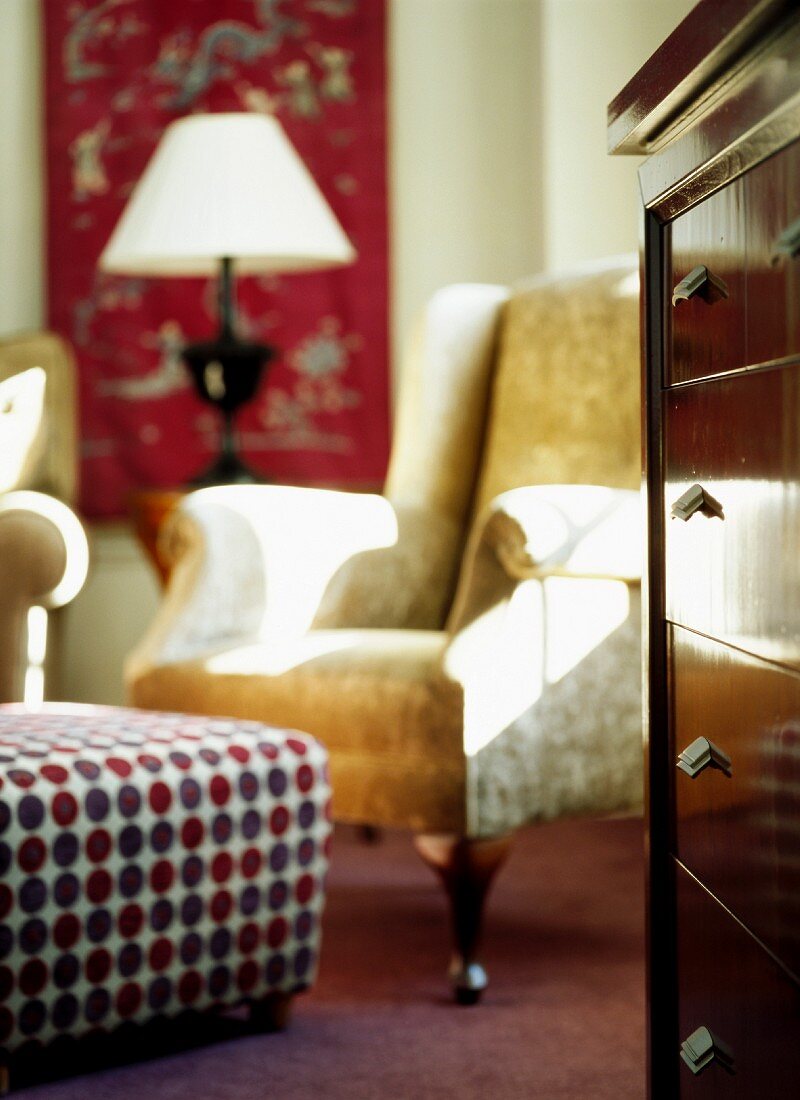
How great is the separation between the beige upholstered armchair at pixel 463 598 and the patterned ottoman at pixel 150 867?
20cm

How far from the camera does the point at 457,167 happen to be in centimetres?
341

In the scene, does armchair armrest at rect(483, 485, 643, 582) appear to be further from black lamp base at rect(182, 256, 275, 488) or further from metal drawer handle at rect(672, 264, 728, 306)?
black lamp base at rect(182, 256, 275, 488)

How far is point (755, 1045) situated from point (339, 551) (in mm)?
1407

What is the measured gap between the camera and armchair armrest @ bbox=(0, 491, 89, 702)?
222cm

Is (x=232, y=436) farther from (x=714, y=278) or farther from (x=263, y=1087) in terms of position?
(x=714, y=278)

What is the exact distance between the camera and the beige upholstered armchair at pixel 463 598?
180cm

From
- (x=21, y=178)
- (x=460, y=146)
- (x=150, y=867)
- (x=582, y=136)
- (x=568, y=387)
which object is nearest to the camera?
(x=150, y=867)

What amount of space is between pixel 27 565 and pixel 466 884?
87cm

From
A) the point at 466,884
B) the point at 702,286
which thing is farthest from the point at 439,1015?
the point at 702,286

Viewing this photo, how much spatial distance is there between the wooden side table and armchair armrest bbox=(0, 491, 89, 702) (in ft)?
1.78

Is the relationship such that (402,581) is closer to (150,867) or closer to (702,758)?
(150,867)

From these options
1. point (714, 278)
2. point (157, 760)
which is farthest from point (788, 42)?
point (157, 760)

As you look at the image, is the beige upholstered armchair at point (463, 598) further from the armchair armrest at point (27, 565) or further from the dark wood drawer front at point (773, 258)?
the dark wood drawer front at point (773, 258)

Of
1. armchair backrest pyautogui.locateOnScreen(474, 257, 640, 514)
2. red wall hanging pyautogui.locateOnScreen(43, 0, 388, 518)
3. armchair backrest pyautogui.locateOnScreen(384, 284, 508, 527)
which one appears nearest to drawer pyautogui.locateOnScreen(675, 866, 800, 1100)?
armchair backrest pyautogui.locateOnScreen(474, 257, 640, 514)
